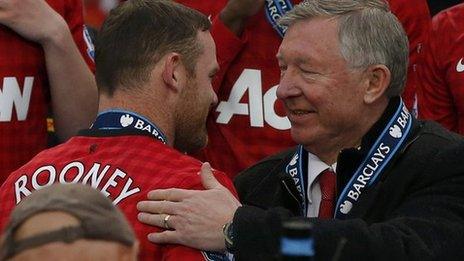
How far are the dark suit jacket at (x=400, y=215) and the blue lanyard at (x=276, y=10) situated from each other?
115cm

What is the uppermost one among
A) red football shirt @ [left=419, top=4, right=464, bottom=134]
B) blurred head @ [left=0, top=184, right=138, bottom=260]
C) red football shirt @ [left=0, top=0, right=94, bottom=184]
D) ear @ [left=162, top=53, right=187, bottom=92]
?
blurred head @ [left=0, top=184, right=138, bottom=260]

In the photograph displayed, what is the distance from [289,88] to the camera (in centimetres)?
377

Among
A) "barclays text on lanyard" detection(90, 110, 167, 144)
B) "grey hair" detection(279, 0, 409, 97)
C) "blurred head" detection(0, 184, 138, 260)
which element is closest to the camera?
"blurred head" detection(0, 184, 138, 260)

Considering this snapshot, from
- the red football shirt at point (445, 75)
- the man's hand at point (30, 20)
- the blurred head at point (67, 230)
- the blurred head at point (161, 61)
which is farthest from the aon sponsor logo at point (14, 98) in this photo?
the blurred head at point (67, 230)

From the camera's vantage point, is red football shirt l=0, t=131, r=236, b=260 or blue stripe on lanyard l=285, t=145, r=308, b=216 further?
blue stripe on lanyard l=285, t=145, r=308, b=216

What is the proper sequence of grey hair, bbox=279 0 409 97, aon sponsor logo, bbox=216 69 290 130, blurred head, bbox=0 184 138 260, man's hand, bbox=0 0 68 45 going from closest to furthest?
blurred head, bbox=0 184 138 260, grey hair, bbox=279 0 409 97, man's hand, bbox=0 0 68 45, aon sponsor logo, bbox=216 69 290 130

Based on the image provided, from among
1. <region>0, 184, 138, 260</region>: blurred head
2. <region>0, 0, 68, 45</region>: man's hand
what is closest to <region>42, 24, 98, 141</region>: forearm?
<region>0, 0, 68, 45</region>: man's hand

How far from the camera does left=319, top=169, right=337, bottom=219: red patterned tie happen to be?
3740mm

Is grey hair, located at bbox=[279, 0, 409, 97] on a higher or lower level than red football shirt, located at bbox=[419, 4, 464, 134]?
higher

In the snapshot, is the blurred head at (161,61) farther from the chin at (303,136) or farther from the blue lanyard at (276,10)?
the blue lanyard at (276,10)

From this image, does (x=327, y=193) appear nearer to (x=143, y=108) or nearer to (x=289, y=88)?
(x=289, y=88)

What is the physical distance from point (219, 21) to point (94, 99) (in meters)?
0.60

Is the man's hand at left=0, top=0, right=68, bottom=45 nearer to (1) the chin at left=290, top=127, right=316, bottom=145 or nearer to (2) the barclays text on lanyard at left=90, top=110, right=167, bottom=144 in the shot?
(2) the barclays text on lanyard at left=90, top=110, right=167, bottom=144

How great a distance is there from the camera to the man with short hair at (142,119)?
3.40m
